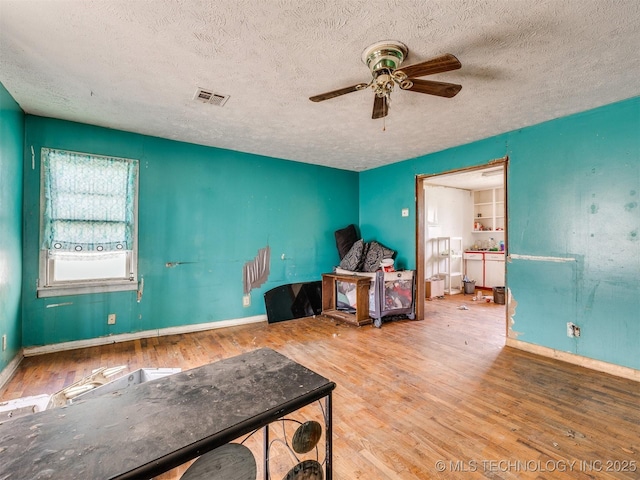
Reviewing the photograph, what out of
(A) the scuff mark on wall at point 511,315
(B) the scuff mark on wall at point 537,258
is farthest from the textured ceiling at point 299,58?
(A) the scuff mark on wall at point 511,315

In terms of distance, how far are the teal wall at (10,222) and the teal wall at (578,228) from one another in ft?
15.8

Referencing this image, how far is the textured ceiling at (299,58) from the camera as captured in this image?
5.19ft

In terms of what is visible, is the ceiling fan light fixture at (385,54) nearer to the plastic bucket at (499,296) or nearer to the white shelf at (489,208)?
the plastic bucket at (499,296)

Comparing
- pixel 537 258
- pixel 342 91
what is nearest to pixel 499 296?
pixel 537 258

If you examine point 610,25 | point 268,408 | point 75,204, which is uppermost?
point 610,25

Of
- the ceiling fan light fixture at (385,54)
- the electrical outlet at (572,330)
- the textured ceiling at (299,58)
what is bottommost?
the electrical outlet at (572,330)

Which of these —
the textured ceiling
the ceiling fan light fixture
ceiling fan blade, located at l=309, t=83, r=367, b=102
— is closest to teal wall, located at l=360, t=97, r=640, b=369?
the textured ceiling

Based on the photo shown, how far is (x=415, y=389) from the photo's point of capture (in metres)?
2.34

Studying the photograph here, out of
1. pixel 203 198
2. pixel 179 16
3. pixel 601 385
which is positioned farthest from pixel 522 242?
pixel 203 198

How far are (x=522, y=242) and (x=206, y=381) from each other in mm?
3496

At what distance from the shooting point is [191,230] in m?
3.84

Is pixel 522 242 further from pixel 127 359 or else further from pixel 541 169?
pixel 127 359

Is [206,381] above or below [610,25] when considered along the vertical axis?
below

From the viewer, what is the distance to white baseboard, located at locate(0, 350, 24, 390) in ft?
7.81
